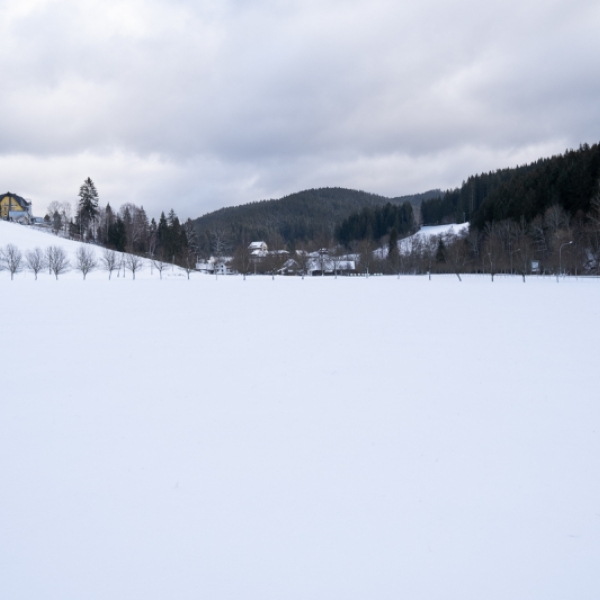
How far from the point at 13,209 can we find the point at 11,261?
2308 inches

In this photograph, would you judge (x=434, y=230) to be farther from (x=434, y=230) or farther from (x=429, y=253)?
(x=429, y=253)

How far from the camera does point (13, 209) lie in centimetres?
10375

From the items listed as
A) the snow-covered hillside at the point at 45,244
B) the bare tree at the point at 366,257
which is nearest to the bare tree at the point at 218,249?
the snow-covered hillside at the point at 45,244

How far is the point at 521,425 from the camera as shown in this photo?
6.48m

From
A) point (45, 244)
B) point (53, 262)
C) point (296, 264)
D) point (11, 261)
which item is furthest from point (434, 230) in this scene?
point (11, 261)

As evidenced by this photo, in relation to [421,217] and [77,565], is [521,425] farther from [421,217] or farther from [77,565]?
[421,217]

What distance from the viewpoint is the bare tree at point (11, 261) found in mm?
57469

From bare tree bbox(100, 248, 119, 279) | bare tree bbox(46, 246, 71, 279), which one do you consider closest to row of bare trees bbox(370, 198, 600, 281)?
bare tree bbox(100, 248, 119, 279)

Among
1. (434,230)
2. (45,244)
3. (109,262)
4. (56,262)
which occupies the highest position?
(434,230)

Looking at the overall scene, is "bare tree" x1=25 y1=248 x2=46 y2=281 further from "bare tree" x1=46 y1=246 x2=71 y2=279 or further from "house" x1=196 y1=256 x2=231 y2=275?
"house" x1=196 y1=256 x2=231 y2=275

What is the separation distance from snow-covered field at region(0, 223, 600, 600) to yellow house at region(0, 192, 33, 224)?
367 feet

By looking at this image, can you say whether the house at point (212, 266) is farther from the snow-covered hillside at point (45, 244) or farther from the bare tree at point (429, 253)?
the bare tree at point (429, 253)

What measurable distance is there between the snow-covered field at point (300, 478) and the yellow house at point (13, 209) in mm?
111871

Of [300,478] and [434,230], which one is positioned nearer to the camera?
[300,478]
